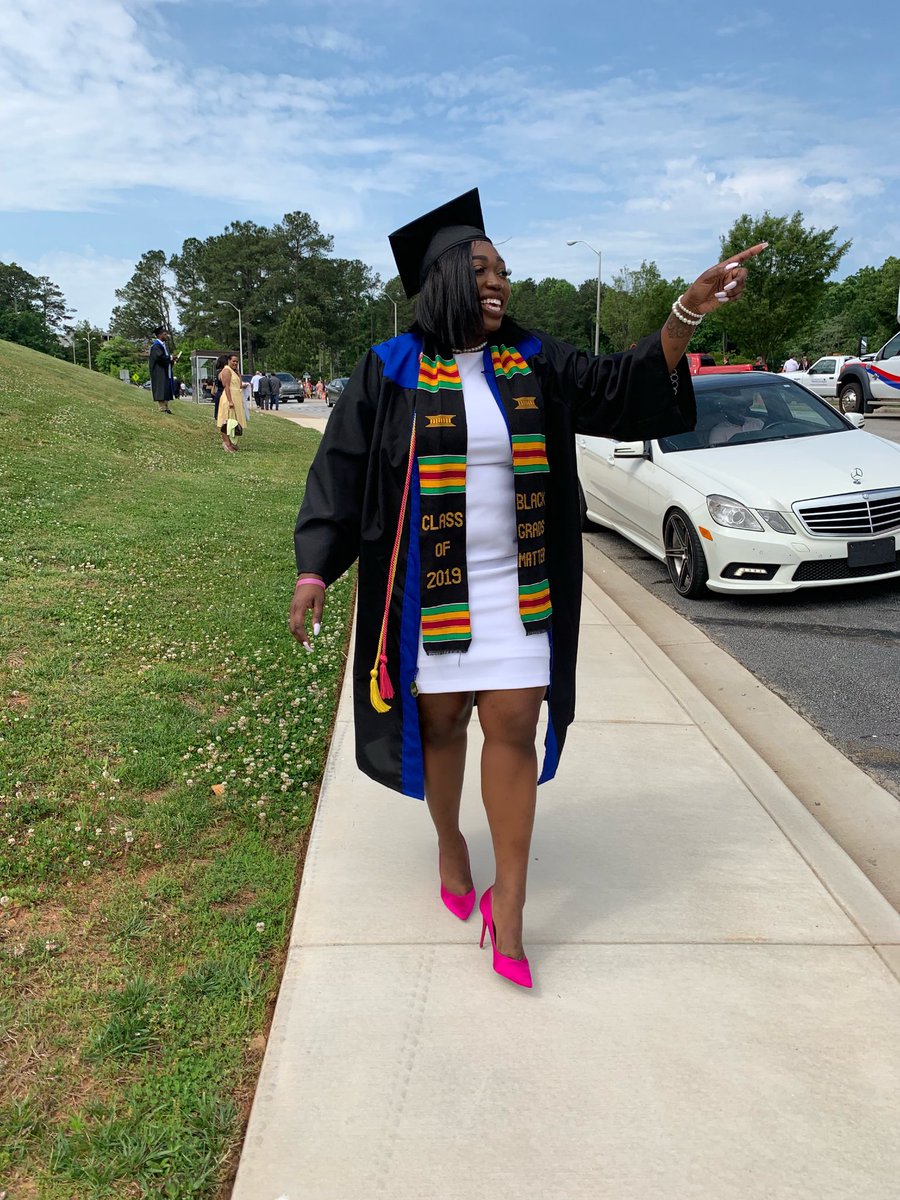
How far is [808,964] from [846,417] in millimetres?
6205

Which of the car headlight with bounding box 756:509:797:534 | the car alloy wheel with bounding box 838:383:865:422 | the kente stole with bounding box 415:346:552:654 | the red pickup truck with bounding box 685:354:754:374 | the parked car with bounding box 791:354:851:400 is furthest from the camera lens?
the parked car with bounding box 791:354:851:400

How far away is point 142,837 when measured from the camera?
3.31 metres

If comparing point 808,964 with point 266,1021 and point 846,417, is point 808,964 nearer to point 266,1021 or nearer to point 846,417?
point 266,1021

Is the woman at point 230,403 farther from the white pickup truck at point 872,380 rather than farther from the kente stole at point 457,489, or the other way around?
the kente stole at point 457,489

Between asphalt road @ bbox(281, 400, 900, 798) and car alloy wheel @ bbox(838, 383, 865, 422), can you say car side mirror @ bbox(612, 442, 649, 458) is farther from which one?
car alloy wheel @ bbox(838, 383, 865, 422)

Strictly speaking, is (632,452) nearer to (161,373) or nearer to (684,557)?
(684,557)

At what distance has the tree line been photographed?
70500 millimetres

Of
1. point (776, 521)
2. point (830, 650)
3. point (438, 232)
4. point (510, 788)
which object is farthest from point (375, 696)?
point (776, 521)

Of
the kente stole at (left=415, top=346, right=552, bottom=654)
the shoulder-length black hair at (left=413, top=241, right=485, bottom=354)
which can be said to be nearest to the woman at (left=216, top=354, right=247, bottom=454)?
the shoulder-length black hair at (left=413, top=241, right=485, bottom=354)

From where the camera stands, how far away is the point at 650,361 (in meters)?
2.66

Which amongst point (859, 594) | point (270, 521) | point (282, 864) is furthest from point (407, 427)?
point (270, 521)

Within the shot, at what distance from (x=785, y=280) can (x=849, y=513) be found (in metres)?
42.0

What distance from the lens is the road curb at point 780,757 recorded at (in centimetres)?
346

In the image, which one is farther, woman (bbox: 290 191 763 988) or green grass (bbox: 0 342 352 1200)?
woman (bbox: 290 191 763 988)
